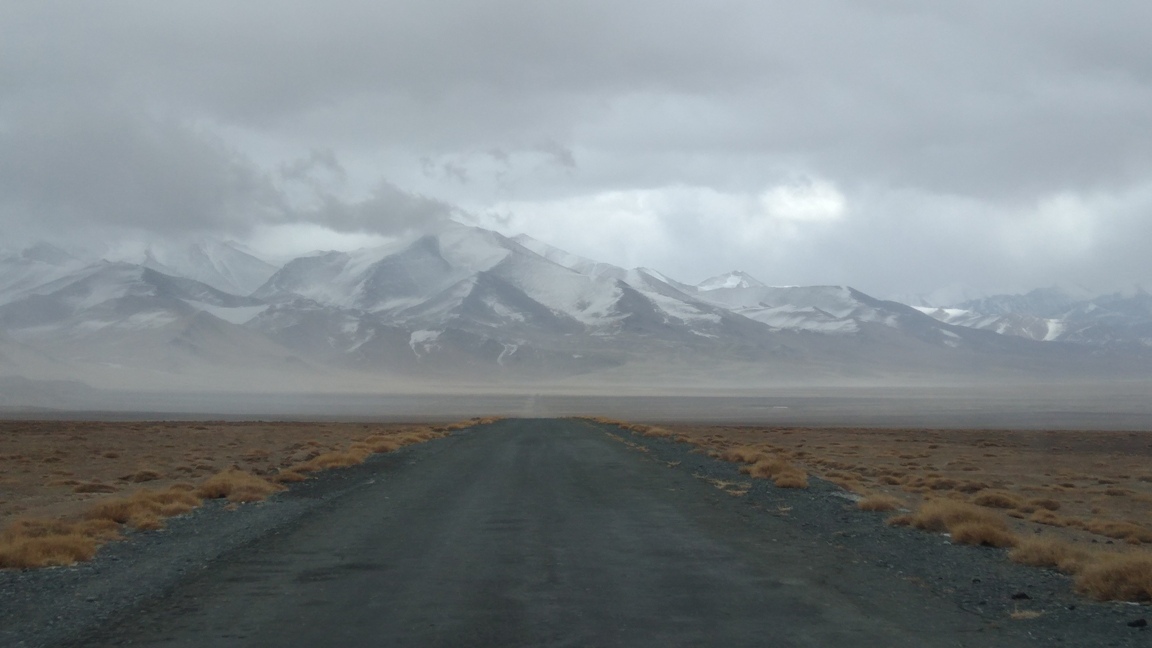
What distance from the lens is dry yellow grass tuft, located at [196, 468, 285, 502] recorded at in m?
20.7

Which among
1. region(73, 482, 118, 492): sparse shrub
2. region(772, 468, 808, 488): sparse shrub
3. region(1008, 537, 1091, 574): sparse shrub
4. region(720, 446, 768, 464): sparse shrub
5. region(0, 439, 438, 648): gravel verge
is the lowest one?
region(73, 482, 118, 492): sparse shrub

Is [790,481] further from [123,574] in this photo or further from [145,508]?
[123,574]

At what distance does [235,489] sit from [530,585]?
12.9 m

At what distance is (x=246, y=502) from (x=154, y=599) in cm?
1044

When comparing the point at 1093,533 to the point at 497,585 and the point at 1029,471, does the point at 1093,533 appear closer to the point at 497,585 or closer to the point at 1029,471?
the point at 497,585

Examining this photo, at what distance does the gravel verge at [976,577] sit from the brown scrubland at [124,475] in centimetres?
1089

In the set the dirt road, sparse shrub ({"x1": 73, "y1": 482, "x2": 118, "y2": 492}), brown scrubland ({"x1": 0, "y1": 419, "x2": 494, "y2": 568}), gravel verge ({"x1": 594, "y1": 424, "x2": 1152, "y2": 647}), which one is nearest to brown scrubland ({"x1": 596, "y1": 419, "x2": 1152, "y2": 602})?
gravel verge ({"x1": 594, "y1": 424, "x2": 1152, "y2": 647})

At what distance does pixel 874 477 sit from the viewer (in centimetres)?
2966

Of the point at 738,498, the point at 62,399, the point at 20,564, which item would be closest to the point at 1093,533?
the point at 738,498

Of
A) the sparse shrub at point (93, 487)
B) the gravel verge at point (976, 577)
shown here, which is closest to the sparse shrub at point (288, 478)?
the sparse shrub at point (93, 487)

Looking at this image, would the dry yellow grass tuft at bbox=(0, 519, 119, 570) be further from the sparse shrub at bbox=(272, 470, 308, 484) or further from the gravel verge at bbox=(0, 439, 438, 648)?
the sparse shrub at bbox=(272, 470, 308, 484)

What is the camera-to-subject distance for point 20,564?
1217 cm

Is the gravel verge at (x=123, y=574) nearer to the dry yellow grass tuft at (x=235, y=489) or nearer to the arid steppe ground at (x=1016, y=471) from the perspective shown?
the dry yellow grass tuft at (x=235, y=489)

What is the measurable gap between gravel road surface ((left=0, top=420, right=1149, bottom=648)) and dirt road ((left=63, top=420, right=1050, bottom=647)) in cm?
4
